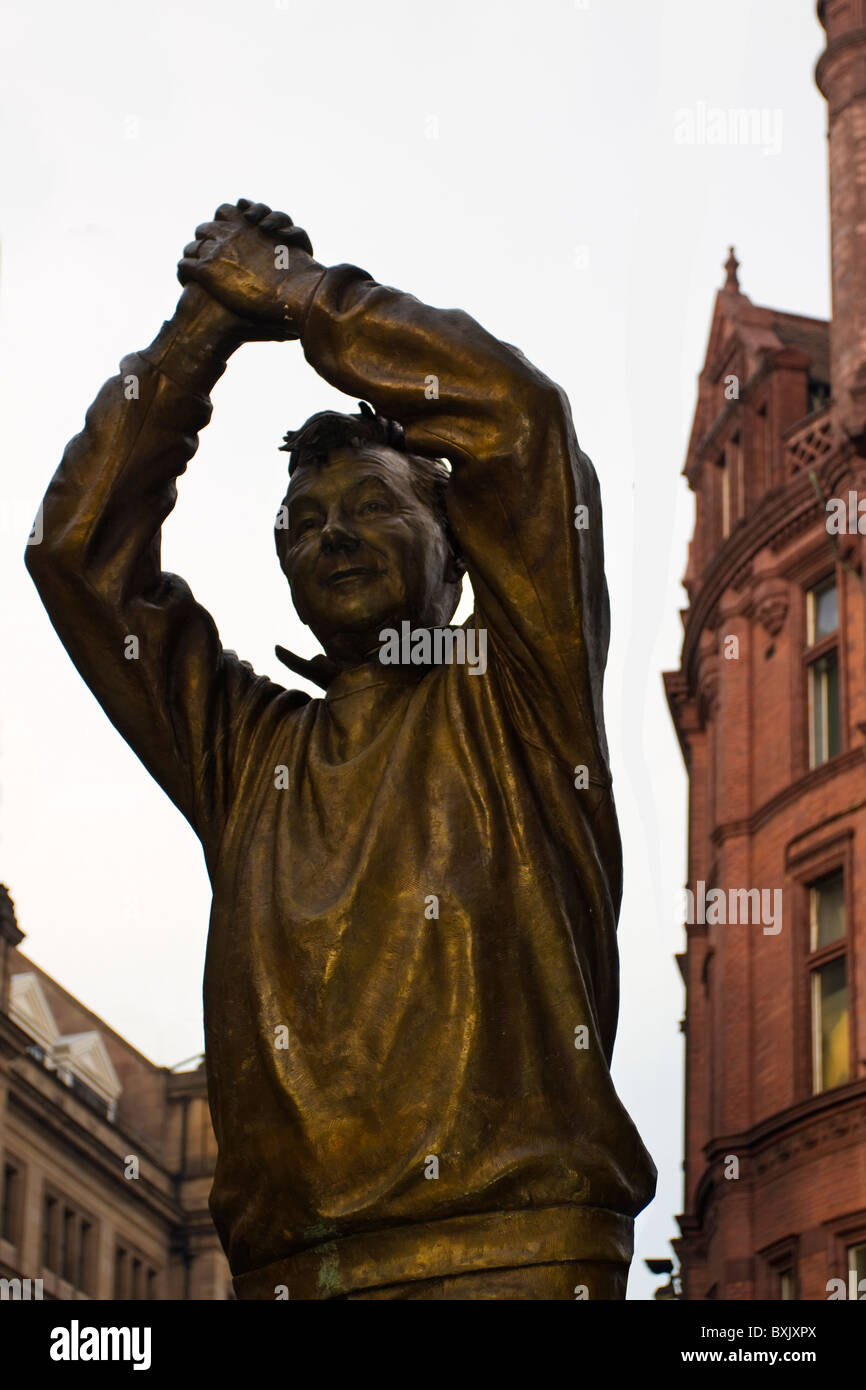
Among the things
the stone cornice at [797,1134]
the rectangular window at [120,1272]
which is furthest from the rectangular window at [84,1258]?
the stone cornice at [797,1134]

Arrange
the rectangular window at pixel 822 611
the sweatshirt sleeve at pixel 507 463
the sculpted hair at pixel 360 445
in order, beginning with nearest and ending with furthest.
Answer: the sweatshirt sleeve at pixel 507 463, the sculpted hair at pixel 360 445, the rectangular window at pixel 822 611

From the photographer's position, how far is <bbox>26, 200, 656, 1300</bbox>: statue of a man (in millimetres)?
→ 3910

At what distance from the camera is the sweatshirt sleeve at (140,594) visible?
4465mm

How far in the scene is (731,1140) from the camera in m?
30.2

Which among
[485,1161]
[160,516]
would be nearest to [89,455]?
[160,516]

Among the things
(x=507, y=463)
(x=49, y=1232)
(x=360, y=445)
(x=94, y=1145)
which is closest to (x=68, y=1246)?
(x=49, y=1232)

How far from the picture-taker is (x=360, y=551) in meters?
4.43

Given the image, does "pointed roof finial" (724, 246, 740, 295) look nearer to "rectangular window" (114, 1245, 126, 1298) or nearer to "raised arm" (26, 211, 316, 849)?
"rectangular window" (114, 1245, 126, 1298)

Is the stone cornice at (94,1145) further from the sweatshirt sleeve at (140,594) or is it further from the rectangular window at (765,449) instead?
the sweatshirt sleeve at (140,594)

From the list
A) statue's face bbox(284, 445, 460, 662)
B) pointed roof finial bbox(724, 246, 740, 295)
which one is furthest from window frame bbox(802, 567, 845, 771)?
statue's face bbox(284, 445, 460, 662)

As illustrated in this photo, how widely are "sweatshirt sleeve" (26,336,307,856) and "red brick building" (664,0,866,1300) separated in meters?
23.1

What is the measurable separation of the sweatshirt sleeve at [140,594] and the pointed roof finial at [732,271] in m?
33.9
